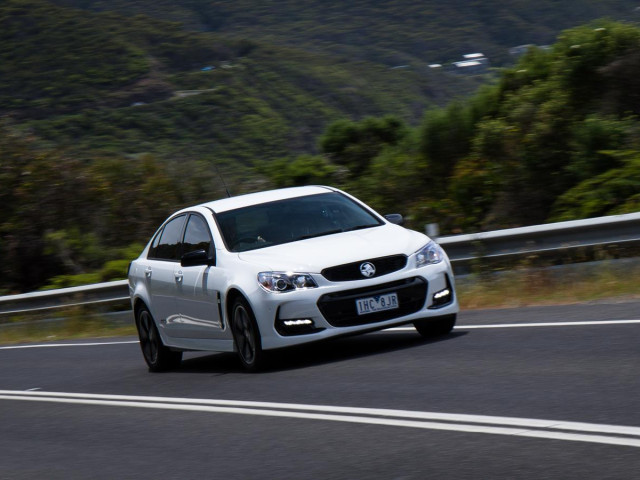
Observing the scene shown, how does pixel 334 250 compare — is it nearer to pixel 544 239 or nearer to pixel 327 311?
pixel 327 311

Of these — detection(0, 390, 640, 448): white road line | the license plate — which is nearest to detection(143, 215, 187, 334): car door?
detection(0, 390, 640, 448): white road line

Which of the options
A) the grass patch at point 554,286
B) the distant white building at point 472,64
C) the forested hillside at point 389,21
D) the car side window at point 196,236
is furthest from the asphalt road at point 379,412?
the forested hillside at point 389,21

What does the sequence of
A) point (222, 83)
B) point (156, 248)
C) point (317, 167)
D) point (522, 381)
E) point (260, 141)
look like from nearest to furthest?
point (522, 381)
point (156, 248)
point (317, 167)
point (260, 141)
point (222, 83)

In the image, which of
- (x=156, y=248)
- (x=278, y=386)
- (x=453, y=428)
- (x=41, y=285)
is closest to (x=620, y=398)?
(x=453, y=428)

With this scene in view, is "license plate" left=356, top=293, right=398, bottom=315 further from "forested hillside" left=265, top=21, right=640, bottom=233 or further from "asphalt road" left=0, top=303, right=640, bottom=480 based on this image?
"forested hillside" left=265, top=21, right=640, bottom=233

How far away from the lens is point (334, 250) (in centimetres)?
966

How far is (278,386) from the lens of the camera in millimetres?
9008

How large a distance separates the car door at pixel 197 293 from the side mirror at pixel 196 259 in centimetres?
6

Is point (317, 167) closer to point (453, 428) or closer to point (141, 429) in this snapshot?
point (141, 429)

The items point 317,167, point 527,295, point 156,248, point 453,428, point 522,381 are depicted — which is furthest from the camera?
point 317,167

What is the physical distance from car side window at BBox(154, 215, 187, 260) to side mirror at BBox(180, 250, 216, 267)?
1.01 meters

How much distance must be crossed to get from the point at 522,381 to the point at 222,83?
184ft

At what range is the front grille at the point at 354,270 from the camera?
372 inches

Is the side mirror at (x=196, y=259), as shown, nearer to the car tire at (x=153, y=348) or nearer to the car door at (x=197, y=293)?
the car door at (x=197, y=293)
